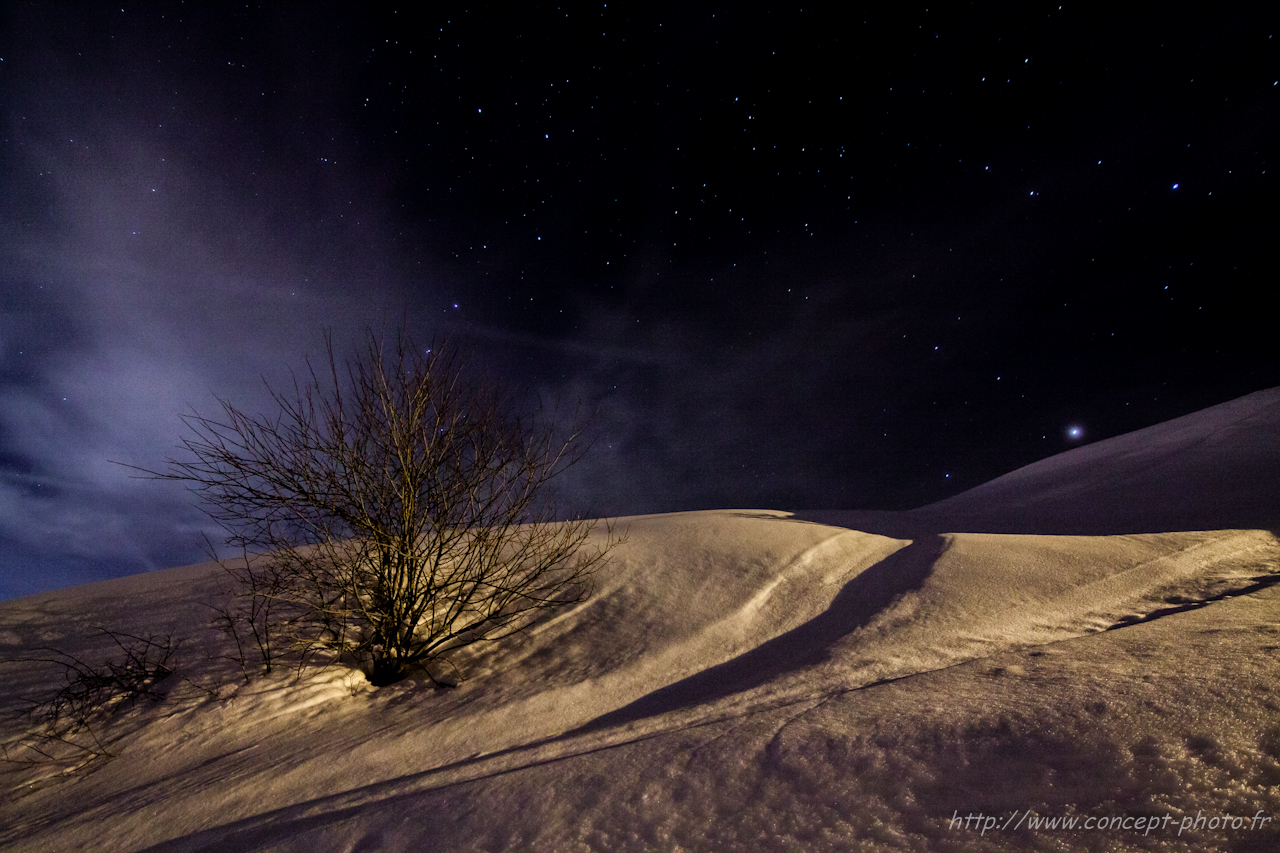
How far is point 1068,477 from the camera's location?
35.8ft

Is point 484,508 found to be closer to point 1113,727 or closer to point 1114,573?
point 1113,727

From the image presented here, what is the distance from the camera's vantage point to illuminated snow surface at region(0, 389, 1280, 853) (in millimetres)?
1348

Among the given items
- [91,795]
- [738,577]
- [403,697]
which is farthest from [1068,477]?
[91,795]

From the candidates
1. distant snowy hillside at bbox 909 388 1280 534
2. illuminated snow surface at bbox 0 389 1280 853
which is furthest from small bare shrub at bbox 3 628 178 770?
distant snowy hillside at bbox 909 388 1280 534

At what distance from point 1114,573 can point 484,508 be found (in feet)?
18.4

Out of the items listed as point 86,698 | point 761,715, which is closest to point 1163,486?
point 761,715

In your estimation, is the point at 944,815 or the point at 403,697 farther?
the point at 403,697

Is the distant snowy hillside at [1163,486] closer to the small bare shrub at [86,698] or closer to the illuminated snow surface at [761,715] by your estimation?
the illuminated snow surface at [761,715]

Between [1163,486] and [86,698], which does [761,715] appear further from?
[1163,486]


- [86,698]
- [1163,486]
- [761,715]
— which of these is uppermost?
[86,698]

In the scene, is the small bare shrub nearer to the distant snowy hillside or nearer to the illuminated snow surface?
the illuminated snow surface

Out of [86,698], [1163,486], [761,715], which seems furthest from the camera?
[1163,486]

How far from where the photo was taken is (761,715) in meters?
2.17

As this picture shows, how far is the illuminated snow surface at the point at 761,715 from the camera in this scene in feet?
4.42
